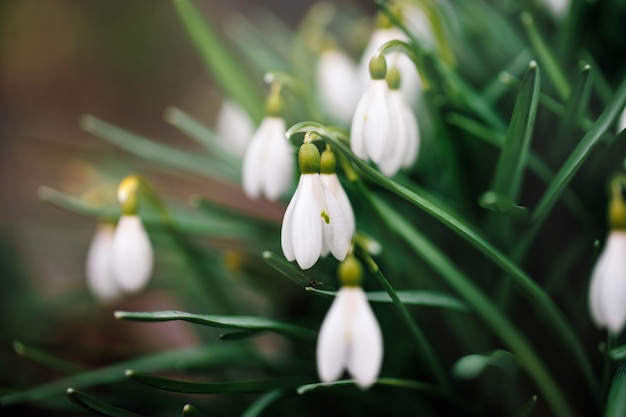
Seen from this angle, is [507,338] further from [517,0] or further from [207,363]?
[517,0]

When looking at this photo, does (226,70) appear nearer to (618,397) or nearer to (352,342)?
(352,342)

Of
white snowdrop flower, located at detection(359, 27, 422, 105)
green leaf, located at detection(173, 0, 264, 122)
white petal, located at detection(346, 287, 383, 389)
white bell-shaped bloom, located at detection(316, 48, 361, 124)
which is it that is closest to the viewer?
white petal, located at detection(346, 287, 383, 389)

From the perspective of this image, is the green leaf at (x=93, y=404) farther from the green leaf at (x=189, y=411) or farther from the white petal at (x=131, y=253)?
the white petal at (x=131, y=253)

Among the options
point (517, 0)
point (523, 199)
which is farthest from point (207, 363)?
point (517, 0)

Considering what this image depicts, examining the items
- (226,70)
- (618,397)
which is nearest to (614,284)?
(618,397)

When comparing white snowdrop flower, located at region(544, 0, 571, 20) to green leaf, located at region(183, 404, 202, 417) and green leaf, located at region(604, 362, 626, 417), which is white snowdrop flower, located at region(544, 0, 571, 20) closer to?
green leaf, located at region(604, 362, 626, 417)

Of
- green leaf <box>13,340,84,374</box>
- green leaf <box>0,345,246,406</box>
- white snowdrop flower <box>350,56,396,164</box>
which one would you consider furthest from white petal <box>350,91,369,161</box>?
green leaf <box>13,340,84,374</box>
